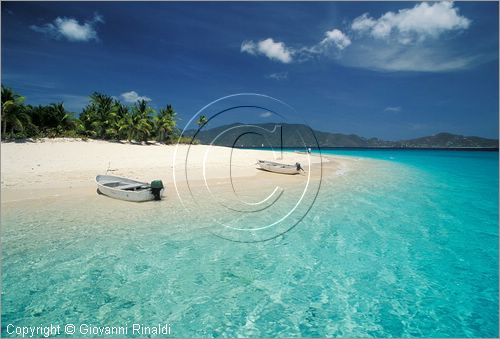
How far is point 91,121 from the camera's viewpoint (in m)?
54.5

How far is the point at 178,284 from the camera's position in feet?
31.8

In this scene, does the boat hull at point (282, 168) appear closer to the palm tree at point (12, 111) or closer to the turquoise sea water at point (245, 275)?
the turquoise sea water at point (245, 275)

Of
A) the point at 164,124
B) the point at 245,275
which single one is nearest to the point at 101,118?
the point at 164,124

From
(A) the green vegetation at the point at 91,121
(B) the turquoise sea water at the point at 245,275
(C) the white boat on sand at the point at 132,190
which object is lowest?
(B) the turquoise sea water at the point at 245,275

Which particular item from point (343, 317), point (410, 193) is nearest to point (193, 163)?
point (410, 193)

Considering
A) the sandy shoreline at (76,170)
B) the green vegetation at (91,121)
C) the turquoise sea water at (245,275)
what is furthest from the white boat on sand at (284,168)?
the green vegetation at (91,121)

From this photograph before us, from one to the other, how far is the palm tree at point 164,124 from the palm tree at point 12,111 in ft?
89.0

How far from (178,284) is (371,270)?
24.3 feet

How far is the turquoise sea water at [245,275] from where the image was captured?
803 centimetres

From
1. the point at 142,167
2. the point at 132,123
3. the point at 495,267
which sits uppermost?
the point at 132,123

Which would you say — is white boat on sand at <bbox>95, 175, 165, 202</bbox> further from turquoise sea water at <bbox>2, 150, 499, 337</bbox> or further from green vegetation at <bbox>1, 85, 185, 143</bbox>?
green vegetation at <bbox>1, 85, 185, 143</bbox>

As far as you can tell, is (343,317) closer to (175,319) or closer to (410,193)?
(175,319)

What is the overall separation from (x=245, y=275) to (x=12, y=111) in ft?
151

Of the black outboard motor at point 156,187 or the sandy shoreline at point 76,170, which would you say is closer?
the black outboard motor at point 156,187
